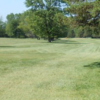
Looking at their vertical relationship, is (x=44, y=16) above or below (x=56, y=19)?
above

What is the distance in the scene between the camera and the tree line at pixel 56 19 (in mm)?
12070

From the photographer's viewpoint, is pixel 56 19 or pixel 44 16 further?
pixel 44 16

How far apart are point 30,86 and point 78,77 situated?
2.66 m

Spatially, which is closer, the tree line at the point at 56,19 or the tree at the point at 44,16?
the tree line at the point at 56,19

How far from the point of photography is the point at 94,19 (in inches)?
485

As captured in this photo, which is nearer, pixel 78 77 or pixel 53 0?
pixel 78 77

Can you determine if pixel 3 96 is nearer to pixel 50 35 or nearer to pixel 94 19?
pixel 94 19

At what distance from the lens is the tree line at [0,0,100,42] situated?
475 inches

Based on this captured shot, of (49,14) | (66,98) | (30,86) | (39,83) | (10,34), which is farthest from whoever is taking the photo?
(10,34)

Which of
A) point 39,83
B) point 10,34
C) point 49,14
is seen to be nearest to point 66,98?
point 39,83

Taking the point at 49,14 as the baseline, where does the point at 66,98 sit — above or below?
below

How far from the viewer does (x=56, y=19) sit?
56.2 ft

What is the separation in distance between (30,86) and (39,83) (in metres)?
0.60

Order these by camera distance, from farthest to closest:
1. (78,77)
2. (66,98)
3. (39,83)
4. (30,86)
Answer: (78,77)
(39,83)
(30,86)
(66,98)
